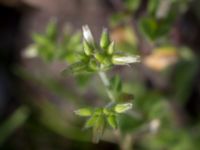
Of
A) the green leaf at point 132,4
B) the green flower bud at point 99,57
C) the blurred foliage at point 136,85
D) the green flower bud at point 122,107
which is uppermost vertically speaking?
the green flower bud at point 99,57

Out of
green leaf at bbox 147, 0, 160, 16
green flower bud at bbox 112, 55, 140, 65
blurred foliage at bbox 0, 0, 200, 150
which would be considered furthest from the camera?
blurred foliage at bbox 0, 0, 200, 150

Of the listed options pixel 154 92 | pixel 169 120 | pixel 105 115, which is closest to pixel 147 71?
pixel 154 92

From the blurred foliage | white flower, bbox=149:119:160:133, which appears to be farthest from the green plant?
white flower, bbox=149:119:160:133

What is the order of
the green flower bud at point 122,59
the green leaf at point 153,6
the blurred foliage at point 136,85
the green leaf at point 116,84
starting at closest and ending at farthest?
the green flower bud at point 122,59, the green leaf at point 116,84, the green leaf at point 153,6, the blurred foliage at point 136,85

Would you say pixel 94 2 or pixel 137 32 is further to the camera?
Answer: pixel 94 2

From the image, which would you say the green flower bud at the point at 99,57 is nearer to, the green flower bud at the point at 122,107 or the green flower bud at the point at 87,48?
the green flower bud at the point at 87,48

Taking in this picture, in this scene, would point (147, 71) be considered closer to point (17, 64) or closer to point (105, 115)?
point (17, 64)

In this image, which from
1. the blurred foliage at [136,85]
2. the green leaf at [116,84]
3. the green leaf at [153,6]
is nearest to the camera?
the green leaf at [116,84]

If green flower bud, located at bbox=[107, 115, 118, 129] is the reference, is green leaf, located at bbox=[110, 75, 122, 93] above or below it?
above

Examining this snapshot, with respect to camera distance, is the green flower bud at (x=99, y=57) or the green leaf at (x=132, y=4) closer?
the green flower bud at (x=99, y=57)

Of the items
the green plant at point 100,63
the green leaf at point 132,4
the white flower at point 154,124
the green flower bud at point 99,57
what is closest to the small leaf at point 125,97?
the green plant at point 100,63

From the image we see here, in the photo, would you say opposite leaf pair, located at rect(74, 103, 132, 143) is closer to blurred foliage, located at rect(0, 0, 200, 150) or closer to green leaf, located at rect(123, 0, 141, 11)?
blurred foliage, located at rect(0, 0, 200, 150)
